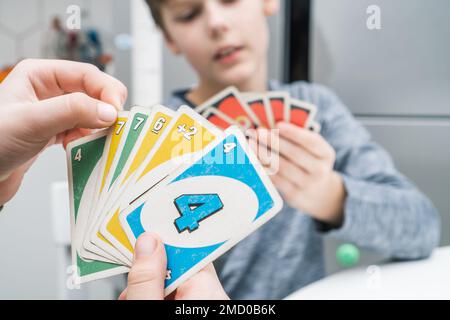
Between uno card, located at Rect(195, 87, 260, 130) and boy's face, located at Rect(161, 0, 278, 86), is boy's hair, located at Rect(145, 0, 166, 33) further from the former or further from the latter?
uno card, located at Rect(195, 87, 260, 130)

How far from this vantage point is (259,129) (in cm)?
88

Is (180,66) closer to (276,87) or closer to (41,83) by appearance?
(276,87)

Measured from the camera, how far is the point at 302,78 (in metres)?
1.12

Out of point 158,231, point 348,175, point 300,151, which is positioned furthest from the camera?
point 348,175

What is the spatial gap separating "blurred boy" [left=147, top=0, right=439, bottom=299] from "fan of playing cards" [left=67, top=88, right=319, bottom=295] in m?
0.35

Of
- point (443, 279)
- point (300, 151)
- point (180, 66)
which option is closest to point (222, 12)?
point (180, 66)

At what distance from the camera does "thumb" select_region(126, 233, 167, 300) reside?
472 mm

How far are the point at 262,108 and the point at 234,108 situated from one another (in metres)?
0.07

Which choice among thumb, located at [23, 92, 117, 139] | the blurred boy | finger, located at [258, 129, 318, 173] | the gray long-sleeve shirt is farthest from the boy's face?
thumb, located at [23, 92, 117, 139]

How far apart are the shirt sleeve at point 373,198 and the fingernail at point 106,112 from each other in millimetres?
561

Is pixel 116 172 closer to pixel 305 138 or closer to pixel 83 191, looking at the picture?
pixel 83 191

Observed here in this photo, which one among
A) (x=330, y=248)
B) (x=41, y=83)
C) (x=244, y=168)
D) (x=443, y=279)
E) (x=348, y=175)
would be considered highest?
(x=41, y=83)

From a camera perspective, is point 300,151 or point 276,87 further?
point 276,87
